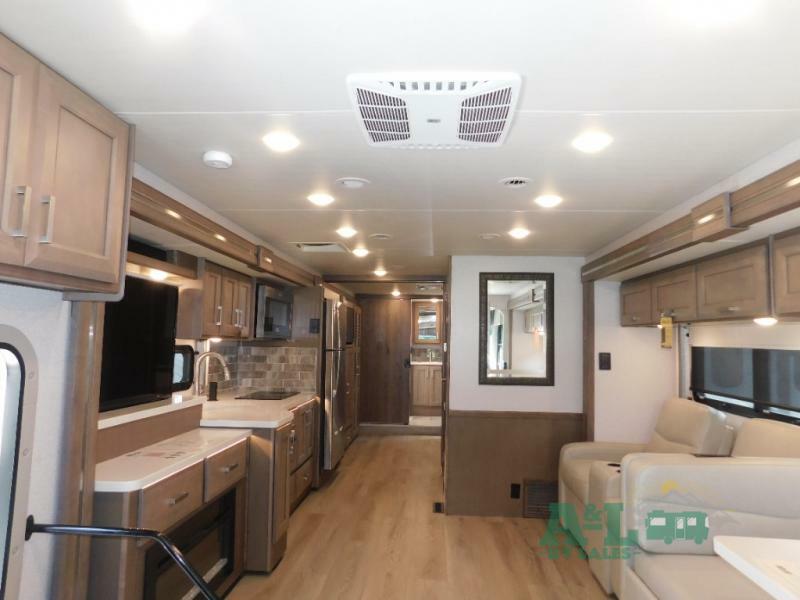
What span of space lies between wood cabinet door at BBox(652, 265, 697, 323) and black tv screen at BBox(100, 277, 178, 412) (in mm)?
2950

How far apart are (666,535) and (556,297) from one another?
233 centimetres

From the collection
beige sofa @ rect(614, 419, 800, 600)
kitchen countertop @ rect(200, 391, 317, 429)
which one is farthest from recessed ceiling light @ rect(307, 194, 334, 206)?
beige sofa @ rect(614, 419, 800, 600)

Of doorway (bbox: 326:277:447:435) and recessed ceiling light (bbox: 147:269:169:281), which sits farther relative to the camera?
doorway (bbox: 326:277:447:435)

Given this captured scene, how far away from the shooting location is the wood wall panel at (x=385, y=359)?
311 inches

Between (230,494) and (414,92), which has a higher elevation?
(414,92)

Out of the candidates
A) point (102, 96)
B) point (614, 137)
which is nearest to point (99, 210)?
point (102, 96)

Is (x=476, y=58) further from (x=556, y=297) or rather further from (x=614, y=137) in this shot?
(x=556, y=297)

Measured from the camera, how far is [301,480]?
13.7 feet

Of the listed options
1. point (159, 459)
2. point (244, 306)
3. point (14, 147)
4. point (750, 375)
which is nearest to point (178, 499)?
point (159, 459)

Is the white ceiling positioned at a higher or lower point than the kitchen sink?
higher

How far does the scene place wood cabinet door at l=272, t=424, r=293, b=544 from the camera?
3104mm

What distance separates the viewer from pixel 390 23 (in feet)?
4.00

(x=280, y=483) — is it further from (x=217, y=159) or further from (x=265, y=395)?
(x=217, y=159)

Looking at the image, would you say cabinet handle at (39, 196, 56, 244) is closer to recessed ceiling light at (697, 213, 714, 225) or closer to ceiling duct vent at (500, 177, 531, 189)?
ceiling duct vent at (500, 177, 531, 189)
